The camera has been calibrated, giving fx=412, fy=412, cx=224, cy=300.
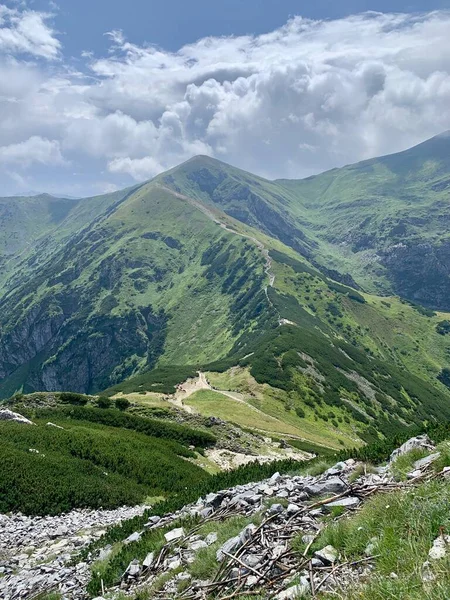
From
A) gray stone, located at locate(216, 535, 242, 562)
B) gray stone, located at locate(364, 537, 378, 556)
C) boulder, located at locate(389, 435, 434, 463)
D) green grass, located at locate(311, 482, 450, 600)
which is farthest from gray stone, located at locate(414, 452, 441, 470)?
gray stone, located at locate(216, 535, 242, 562)

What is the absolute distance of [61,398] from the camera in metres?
52.9

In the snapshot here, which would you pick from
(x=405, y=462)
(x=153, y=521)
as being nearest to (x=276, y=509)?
(x=405, y=462)

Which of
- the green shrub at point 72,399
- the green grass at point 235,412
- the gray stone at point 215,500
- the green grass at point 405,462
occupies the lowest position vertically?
the green grass at point 235,412

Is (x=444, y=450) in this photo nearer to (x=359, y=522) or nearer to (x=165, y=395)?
(x=359, y=522)

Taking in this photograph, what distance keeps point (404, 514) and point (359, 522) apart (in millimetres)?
804

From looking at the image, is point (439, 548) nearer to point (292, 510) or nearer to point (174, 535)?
point (292, 510)

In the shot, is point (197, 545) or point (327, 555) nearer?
point (327, 555)

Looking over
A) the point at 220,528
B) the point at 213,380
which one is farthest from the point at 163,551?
the point at 213,380

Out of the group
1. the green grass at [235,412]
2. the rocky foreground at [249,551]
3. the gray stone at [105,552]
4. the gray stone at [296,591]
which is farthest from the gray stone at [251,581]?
the green grass at [235,412]

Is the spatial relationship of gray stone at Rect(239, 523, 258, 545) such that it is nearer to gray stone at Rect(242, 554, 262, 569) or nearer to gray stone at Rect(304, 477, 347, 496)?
gray stone at Rect(242, 554, 262, 569)

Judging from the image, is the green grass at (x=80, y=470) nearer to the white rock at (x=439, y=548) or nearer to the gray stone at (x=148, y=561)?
the gray stone at (x=148, y=561)

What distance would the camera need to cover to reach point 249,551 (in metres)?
7.79

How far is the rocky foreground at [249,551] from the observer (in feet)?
21.4

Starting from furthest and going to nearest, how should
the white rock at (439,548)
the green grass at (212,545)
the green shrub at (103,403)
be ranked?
the green shrub at (103,403), the green grass at (212,545), the white rock at (439,548)
